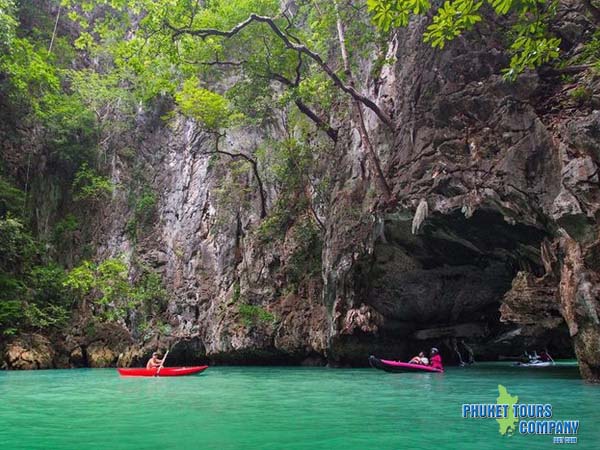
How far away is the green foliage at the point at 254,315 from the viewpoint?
1739cm

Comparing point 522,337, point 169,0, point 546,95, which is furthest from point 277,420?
point 522,337

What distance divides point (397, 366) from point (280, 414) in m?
6.40

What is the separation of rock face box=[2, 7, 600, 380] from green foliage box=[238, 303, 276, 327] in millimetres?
69

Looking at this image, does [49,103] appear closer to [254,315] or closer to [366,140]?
[254,315]

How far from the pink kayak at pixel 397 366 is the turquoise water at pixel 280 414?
1.12m

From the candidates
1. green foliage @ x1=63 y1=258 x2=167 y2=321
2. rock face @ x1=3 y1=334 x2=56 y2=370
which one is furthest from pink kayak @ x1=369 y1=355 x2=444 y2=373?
rock face @ x1=3 y1=334 x2=56 y2=370

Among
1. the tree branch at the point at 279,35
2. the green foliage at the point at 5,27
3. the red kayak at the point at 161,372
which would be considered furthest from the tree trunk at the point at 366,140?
the green foliage at the point at 5,27

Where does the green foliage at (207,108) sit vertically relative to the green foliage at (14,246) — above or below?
above

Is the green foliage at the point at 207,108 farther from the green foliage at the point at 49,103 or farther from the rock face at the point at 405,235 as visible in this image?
the green foliage at the point at 49,103

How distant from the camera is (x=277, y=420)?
615 centimetres

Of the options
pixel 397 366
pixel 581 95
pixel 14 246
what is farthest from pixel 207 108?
pixel 581 95

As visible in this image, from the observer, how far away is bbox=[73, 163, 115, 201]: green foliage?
21734mm

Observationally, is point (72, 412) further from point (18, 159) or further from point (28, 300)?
point (18, 159)

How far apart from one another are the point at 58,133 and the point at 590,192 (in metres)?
20.4
